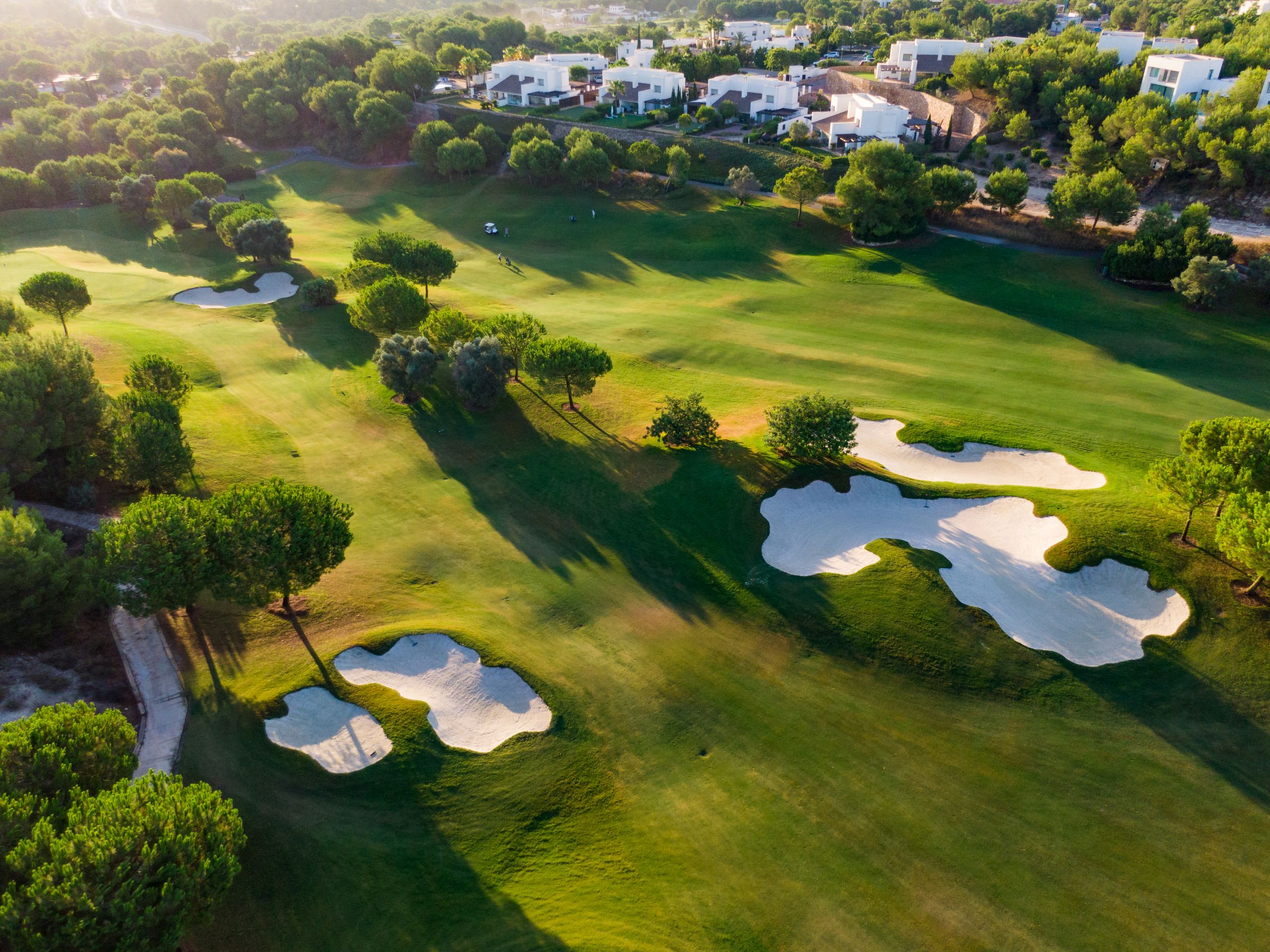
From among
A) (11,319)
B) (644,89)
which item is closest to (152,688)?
(11,319)

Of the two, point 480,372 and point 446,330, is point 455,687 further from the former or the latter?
point 446,330

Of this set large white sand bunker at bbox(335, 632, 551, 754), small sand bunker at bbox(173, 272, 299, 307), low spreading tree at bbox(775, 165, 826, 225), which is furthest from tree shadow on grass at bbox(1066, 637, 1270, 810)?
small sand bunker at bbox(173, 272, 299, 307)

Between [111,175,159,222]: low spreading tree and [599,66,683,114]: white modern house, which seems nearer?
[111,175,159,222]: low spreading tree

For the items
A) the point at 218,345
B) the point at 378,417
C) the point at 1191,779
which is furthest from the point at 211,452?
the point at 1191,779

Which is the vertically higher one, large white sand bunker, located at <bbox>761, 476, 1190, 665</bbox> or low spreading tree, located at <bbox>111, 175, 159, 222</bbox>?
low spreading tree, located at <bbox>111, 175, 159, 222</bbox>

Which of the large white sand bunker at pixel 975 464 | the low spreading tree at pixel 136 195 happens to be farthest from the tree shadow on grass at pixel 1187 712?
the low spreading tree at pixel 136 195

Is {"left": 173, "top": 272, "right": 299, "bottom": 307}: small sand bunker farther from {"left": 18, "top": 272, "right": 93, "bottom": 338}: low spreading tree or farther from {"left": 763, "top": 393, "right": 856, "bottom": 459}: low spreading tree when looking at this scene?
{"left": 763, "top": 393, "right": 856, "bottom": 459}: low spreading tree

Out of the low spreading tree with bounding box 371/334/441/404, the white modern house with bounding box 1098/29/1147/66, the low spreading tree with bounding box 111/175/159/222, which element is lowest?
the low spreading tree with bounding box 371/334/441/404

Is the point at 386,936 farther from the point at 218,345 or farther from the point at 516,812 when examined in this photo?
the point at 218,345
